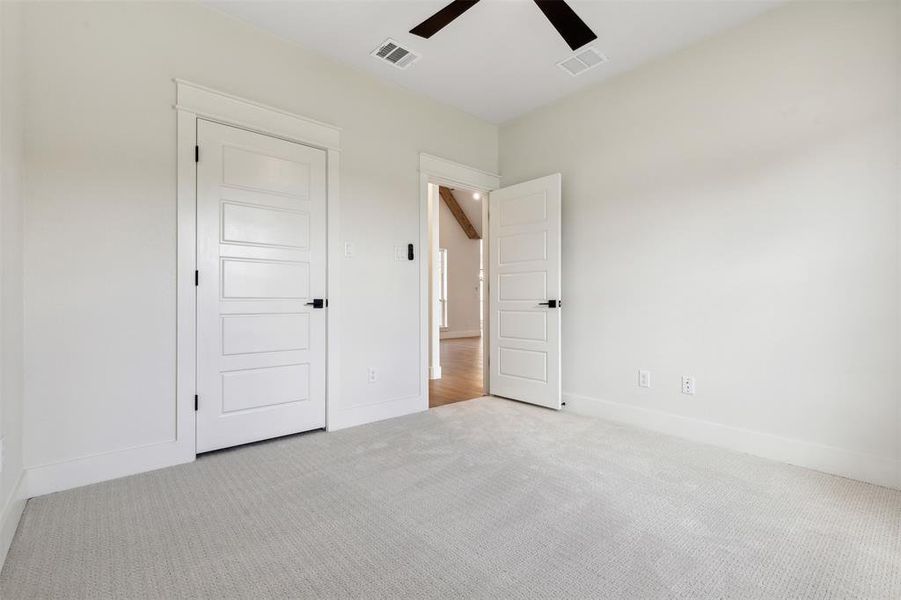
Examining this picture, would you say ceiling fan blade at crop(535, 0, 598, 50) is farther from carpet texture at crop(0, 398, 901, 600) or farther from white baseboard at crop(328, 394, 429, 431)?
white baseboard at crop(328, 394, 429, 431)

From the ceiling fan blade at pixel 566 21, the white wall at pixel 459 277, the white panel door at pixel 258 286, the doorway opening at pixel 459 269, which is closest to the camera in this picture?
the ceiling fan blade at pixel 566 21

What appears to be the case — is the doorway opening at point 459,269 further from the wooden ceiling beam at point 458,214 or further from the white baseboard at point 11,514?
the white baseboard at point 11,514

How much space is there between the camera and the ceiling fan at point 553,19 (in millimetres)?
1951

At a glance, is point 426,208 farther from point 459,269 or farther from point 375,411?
point 459,269

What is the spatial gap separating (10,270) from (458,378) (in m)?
4.03

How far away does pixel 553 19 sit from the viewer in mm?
2074

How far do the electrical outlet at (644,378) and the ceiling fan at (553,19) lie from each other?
2.29 meters

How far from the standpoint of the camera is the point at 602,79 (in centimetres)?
334

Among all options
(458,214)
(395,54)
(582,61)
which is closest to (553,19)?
(582,61)

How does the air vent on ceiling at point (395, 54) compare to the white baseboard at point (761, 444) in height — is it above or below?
above

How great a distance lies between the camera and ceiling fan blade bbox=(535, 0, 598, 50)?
1.93 meters

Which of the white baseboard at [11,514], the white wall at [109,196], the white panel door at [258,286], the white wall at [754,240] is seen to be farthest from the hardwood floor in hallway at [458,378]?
the white baseboard at [11,514]

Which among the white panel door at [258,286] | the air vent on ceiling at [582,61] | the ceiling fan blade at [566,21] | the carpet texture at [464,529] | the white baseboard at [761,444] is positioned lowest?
the carpet texture at [464,529]

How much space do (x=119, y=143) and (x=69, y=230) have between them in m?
0.54
